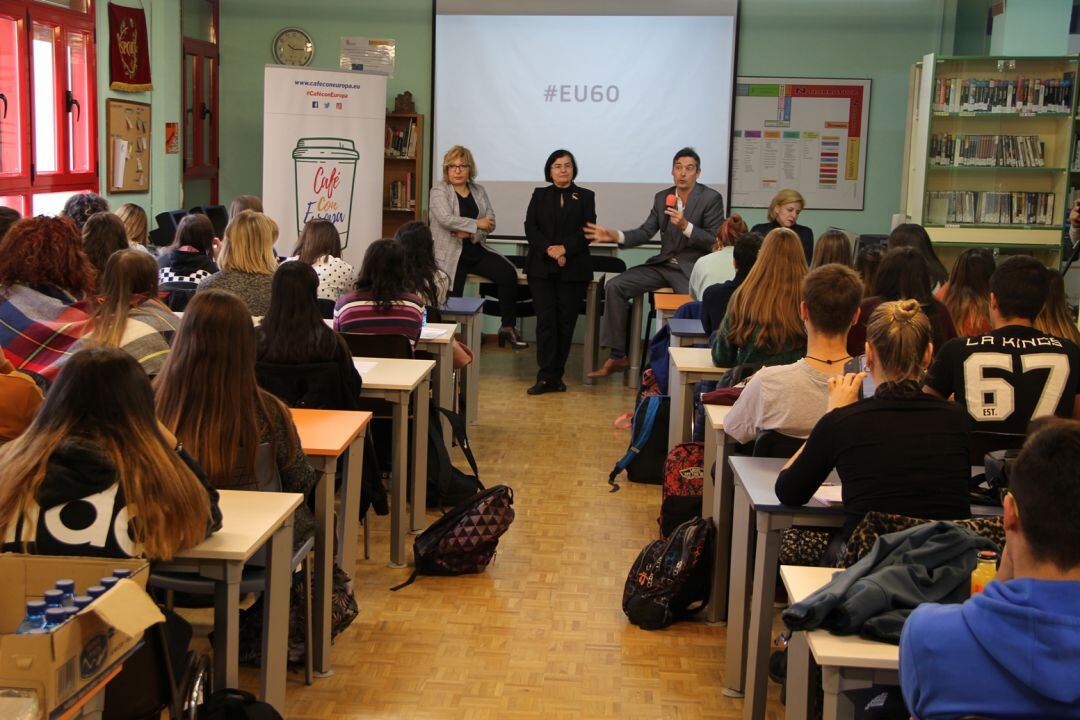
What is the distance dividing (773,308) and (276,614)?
2255mm

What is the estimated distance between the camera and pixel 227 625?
8.23ft

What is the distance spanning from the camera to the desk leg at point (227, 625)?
244cm

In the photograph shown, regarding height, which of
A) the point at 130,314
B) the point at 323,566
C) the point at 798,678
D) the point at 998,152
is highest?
the point at 998,152

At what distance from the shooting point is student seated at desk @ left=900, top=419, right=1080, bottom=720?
152 centimetres

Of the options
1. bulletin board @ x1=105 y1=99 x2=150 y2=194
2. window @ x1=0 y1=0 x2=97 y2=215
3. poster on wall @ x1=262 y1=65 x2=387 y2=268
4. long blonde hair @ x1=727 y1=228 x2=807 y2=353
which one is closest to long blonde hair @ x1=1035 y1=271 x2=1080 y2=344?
long blonde hair @ x1=727 y1=228 x2=807 y2=353

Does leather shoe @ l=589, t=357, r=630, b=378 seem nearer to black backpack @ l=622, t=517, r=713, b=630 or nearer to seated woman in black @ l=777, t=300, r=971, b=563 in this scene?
black backpack @ l=622, t=517, r=713, b=630

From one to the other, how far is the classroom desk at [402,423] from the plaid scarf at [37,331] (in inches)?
40.6

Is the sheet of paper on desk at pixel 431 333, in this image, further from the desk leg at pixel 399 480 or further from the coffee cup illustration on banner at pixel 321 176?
the coffee cup illustration on banner at pixel 321 176

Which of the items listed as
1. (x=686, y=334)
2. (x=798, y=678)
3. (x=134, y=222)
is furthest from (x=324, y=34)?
(x=798, y=678)

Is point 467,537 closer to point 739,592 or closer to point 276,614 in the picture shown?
point 739,592

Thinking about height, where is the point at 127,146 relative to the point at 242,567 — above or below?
above

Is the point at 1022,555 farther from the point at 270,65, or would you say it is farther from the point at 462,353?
the point at 270,65

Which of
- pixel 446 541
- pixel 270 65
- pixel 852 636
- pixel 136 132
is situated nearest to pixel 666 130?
pixel 270 65

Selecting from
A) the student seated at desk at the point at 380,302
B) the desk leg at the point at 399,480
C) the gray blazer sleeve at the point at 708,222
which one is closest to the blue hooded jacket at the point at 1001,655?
the desk leg at the point at 399,480
